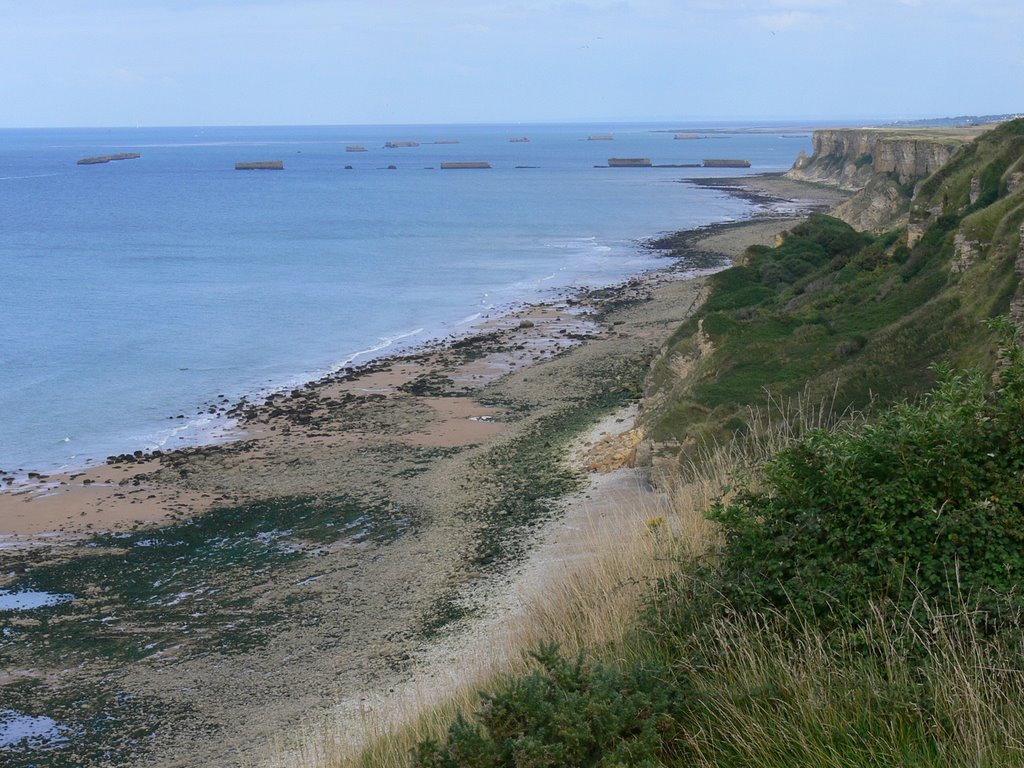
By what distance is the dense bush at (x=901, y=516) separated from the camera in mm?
5816

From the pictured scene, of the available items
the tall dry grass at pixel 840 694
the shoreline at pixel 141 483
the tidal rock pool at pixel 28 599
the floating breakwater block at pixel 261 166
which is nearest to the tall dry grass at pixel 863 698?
the tall dry grass at pixel 840 694

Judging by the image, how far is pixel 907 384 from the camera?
61.8ft

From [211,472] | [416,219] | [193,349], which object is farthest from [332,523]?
[416,219]

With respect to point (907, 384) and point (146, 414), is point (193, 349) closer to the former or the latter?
point (146, 414)

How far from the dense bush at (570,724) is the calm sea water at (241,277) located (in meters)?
26.4

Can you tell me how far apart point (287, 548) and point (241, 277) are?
4583cm

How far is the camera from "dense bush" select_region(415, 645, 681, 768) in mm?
5383

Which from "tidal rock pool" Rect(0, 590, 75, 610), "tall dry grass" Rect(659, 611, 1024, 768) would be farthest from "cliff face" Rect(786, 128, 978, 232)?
"tall dry grass" Rect(659, 611, 1024, 768)

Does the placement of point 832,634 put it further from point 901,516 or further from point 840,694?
point 901,516

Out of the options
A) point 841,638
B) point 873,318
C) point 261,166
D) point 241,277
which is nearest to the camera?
point 841,638

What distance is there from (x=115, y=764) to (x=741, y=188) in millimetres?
120669

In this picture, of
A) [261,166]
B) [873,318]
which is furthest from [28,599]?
[261,166]

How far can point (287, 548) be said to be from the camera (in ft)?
69.4

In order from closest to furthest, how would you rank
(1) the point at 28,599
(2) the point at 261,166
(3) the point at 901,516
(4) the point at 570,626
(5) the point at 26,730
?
1. (3) the point at 901,516
2. (4) the point at 570,626
3. (5) the point at 26,730
4. (1) the point at 28,599
5. (2) the point at 261,166
